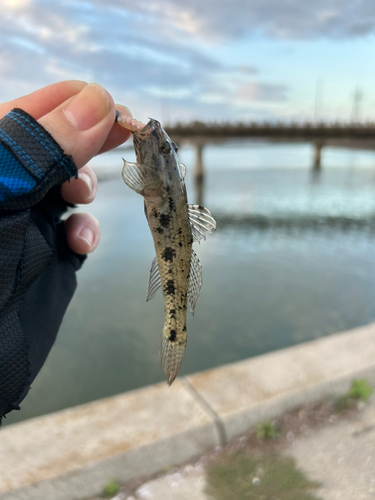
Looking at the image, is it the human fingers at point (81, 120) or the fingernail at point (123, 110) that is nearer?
the human fingers at point (81, 120)

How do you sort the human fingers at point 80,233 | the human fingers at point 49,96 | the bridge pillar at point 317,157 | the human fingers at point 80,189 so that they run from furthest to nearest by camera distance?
the bridge pillar at point 317,157 → the human fingers at point 80,233 → the human fingers at point 80,189 → the human fingers at point 49,96

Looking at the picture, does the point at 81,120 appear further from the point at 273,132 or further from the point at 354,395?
the point at 273,132

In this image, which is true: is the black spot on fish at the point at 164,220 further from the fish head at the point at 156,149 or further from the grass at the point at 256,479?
the grass at the point at 256,479

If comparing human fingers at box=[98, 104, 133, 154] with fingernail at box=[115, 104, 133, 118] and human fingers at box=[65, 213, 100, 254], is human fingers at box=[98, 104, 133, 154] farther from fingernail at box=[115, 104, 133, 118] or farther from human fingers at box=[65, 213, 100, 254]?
human fingers at box=[65, 213, 100, 254]

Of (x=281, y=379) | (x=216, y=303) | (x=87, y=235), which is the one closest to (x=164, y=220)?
(x=87, y=235)

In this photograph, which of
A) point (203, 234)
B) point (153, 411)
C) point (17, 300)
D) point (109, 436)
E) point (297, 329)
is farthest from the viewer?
point (297, 329)

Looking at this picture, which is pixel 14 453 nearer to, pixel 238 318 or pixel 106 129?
pixel 106 129

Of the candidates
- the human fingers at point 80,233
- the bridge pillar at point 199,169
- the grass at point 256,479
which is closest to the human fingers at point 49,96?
the human fingers at point 80,233

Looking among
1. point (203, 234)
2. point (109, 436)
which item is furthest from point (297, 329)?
point (203, 234)
